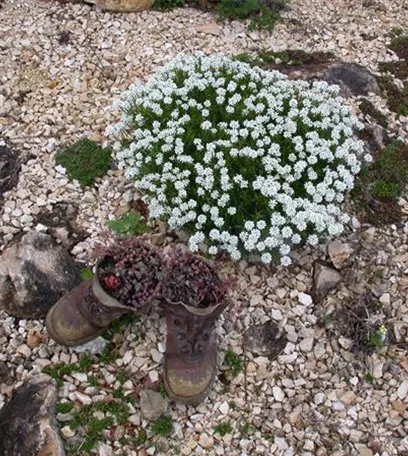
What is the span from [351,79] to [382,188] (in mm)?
1642

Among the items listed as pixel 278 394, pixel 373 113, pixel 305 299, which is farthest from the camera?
pixel 373 113

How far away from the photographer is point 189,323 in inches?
187

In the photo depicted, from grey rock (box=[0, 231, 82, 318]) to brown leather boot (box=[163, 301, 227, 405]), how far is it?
3.62ft

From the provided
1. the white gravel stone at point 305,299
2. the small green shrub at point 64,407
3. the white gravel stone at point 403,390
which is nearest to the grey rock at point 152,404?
the small green shrub at point 64,407

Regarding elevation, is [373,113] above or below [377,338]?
above

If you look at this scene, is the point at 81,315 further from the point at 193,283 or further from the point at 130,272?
the point at 193,283

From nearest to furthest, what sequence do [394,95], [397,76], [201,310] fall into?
[201,310]
[394,95]
[397,76]

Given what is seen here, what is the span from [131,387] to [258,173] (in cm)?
198

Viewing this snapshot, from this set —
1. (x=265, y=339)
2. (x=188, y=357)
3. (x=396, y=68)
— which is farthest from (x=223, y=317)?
(x=396, y=68)

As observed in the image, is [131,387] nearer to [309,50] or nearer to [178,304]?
[178,304]

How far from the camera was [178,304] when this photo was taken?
15.4 feet

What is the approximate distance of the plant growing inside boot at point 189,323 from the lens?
4.79 m

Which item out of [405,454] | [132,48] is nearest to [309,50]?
[132,48]

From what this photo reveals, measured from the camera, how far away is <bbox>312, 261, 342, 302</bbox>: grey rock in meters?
5.62
